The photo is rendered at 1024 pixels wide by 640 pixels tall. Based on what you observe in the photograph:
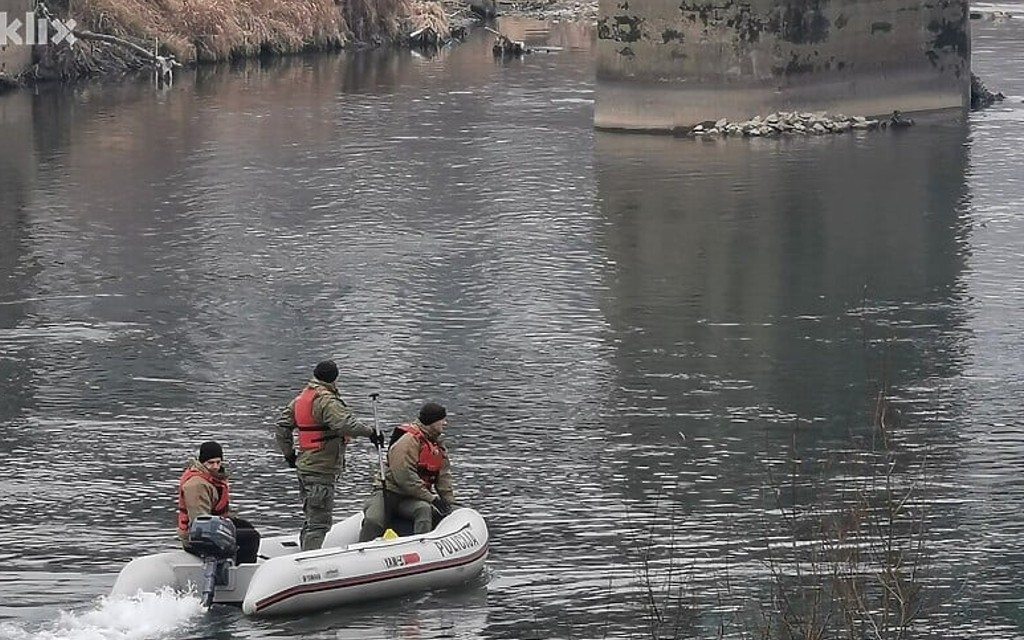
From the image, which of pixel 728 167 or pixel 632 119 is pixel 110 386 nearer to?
pixel 728 167

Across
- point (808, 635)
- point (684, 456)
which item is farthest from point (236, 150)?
point (808, 635)

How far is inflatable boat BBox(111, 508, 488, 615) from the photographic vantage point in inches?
805

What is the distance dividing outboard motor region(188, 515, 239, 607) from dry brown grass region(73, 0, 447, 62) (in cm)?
Result: 5857

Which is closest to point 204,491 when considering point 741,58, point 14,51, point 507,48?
point 741,58

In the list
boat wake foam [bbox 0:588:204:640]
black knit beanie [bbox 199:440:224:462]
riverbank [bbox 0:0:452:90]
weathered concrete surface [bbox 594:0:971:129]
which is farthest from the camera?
riverbank [bbox 0:0:452:90]

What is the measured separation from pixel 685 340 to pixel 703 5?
25.3 m

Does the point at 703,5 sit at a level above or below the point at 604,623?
above

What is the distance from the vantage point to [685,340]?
115 feet

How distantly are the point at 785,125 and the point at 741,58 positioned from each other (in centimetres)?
214

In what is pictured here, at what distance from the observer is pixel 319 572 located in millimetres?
20562

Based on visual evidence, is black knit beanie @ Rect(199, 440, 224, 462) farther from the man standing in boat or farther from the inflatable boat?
the man standing in boat

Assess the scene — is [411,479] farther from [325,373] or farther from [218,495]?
[218,495]

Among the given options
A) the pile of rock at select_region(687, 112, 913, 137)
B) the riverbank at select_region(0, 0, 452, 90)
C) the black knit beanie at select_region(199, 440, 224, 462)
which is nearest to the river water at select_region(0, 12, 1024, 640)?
the pile of rock at select_region(687, 112, 913, 137)

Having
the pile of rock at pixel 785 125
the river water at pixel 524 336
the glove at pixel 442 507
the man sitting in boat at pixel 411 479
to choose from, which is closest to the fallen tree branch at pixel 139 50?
the river water at pixel 524 336
